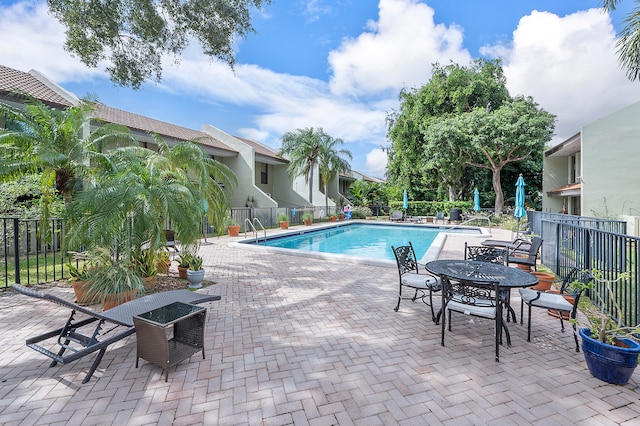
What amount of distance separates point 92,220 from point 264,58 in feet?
33.5

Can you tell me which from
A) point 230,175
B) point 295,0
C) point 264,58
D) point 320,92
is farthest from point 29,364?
point 320,92

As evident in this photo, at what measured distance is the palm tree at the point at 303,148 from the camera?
24.0 meters

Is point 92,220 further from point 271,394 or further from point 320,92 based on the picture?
point 320,92

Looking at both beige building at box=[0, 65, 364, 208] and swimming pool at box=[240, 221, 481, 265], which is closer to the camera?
beige building at box=[0, 65, 364, 208]

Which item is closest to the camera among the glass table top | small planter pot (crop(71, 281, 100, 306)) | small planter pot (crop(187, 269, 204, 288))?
the glass table top

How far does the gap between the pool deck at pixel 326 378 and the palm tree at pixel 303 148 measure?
65.7 ft

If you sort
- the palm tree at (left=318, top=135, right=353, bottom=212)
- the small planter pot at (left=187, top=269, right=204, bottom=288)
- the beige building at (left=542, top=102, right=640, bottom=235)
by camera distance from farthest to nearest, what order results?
the palm tree at (left=318, top=135, right=353, bottom=212), the beige building at (left=542, top=102, right=640, bottom=235), the small planter pot at (left=187, top=269, right=204, bottom=288)

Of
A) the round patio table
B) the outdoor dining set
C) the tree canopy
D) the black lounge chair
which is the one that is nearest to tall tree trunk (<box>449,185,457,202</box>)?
the tree canopy

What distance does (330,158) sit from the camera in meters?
24.7

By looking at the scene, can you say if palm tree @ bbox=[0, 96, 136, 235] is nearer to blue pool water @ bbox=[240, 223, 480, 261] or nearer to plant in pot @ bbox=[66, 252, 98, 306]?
plant in pot @ bbox=[66, 252, 98, 306]

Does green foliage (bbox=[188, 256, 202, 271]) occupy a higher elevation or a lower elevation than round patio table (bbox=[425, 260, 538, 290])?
lower

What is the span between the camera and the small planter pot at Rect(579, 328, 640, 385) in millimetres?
2912

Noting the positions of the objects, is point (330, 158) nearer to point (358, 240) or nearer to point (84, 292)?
point (358, 240)

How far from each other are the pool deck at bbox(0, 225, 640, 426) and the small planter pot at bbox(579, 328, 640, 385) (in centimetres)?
11
